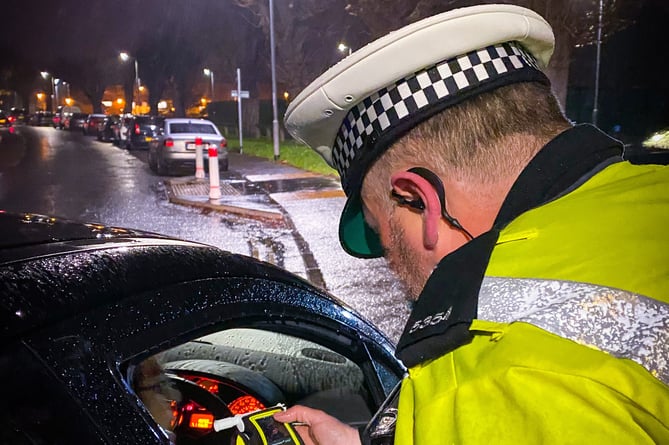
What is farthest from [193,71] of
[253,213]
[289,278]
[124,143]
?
[289,278]

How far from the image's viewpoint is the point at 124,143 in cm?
3173

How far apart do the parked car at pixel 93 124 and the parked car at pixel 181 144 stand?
22.8 m

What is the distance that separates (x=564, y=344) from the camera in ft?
2.78

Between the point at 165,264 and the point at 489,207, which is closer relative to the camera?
the point at 489,207

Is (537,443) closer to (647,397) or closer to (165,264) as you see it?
(647,397)

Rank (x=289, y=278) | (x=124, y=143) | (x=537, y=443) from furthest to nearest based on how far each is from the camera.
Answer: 1. (x=124, y=143)
2. (x=289, y=278)
3. (x=537, y=443)

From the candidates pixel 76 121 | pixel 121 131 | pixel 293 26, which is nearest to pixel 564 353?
pixel 293 26

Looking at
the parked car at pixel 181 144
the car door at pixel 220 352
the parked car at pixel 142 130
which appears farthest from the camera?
the parked car at pixel 142 130

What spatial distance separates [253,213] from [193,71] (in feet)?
152

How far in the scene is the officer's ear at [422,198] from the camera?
1.22 m

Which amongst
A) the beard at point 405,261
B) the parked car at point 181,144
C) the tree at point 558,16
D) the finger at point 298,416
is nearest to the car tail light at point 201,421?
the finger at point 298,416

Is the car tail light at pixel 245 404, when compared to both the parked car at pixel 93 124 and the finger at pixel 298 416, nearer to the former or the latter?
the finger at pixel 298 416

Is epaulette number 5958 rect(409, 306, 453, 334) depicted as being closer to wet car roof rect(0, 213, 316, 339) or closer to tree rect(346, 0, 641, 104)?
wet car roof rect(0, 213, 316, 339)

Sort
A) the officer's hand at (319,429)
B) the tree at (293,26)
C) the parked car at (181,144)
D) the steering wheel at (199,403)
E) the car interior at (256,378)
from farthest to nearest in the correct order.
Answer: the tree at (293,26) → the parked car at (181,144) → the car interior at (256,378) → the steering wheel at (199,403) → the officer's hand at (319,429)
